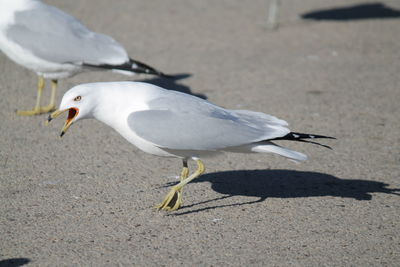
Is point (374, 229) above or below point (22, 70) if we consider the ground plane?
above

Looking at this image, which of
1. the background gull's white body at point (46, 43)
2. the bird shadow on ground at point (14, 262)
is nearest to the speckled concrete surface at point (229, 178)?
the bird shadow on ground at point (14, 262)

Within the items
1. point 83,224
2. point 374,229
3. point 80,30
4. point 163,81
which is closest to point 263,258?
point 374,229

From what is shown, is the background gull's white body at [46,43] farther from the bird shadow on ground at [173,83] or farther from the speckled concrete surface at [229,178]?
the bird shadow on ground at [173,83]

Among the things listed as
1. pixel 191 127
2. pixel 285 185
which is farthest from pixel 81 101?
pixel 285 185

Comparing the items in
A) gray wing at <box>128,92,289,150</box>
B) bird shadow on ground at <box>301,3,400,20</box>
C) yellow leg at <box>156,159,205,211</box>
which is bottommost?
bird shadow on ground at <box>301,3,400,20</box>

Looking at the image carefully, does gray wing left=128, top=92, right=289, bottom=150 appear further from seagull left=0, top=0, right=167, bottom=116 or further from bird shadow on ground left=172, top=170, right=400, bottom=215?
seagull left=0, top=0, right=167, bottom=116

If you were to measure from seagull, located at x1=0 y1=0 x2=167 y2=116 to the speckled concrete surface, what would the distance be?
1.85ft

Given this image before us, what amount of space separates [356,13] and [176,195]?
803 cm

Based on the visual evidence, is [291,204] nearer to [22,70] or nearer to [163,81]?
[163,81]

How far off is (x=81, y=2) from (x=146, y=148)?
751cm

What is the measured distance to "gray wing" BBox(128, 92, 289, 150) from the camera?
4.18 meters

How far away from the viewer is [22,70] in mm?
8055

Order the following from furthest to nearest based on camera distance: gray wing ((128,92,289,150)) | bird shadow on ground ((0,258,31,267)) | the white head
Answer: the white head → gray wing ((128,92,289,150)) → bird shadow on ground ((0,258,31,267))

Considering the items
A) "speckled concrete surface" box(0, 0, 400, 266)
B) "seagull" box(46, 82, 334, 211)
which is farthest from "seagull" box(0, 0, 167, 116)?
"seagull" box(46, 82, 334, 211)
